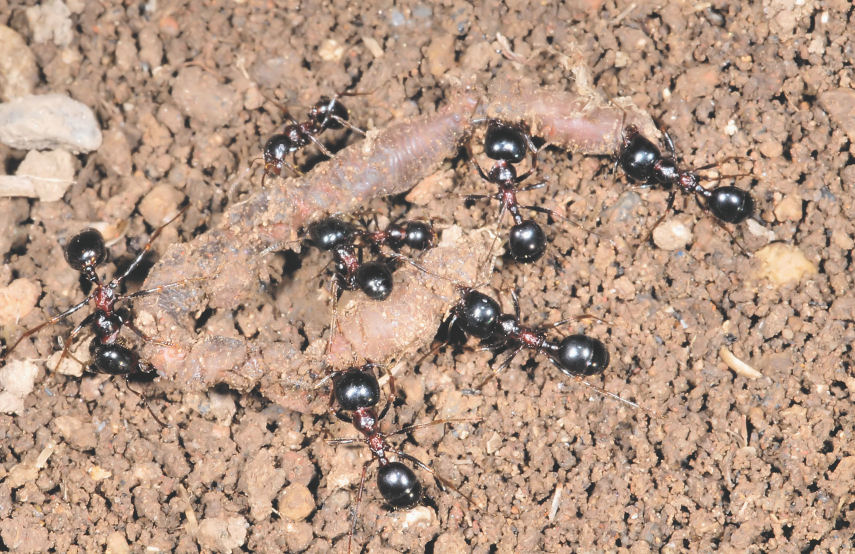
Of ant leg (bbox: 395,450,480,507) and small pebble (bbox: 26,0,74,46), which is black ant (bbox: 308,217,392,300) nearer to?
ant leg (bbox: 395,450,480,507)

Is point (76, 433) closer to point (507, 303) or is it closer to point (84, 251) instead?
point (84, 251)

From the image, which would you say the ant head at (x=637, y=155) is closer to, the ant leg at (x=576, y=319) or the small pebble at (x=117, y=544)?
the ant leg at (x=576, y=319)

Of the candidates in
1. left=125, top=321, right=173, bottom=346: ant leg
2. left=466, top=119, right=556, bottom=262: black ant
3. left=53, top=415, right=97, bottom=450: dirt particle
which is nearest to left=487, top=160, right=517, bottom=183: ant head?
left=466, top=119, right=556, bottom=262: black ant

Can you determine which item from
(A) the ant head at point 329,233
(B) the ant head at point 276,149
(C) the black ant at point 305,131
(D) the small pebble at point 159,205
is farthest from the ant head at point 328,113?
(D) the small pebble at point 159,205

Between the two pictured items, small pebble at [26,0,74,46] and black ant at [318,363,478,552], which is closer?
black ant at [318,363,478,552]

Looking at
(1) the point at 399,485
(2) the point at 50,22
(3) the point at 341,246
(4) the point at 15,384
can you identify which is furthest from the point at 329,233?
(2) the point at 50,22

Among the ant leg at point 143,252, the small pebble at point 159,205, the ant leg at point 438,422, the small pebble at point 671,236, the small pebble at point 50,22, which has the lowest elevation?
the ant leg at point 438,422

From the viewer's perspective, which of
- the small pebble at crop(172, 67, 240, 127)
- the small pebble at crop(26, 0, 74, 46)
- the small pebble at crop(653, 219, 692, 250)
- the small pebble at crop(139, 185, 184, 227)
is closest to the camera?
the small pebble at crop(653, 219, 692, 250)
